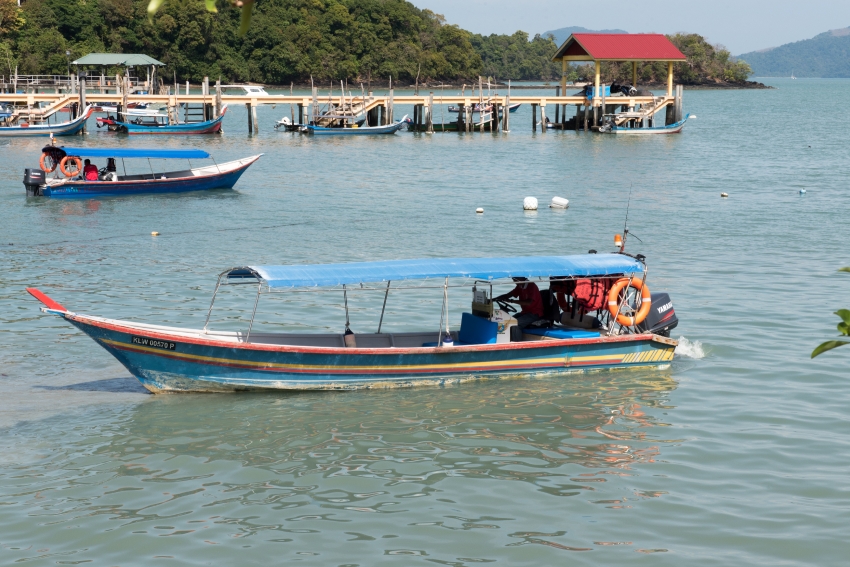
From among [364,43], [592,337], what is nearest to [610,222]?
[592,337]

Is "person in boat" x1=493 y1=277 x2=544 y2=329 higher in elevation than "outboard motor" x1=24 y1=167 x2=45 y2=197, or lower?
lower

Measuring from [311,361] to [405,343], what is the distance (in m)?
1.85

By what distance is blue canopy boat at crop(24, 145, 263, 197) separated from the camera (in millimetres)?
31078

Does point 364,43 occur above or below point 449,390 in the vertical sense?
above

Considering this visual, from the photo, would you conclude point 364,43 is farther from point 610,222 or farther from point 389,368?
point 389,368

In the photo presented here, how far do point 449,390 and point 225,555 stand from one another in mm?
4971

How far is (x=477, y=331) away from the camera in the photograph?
13.6m

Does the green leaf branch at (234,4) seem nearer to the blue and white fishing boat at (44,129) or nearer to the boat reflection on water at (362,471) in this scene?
the boat reflection on water at (362,471)

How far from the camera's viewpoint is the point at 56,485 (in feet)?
33.6

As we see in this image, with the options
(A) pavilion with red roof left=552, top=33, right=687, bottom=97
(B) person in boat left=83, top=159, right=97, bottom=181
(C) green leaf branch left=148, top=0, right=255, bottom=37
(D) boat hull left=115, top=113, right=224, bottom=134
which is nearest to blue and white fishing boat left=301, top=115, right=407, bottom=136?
(D) boat hull left=115, top=113, right=224, bottom=134

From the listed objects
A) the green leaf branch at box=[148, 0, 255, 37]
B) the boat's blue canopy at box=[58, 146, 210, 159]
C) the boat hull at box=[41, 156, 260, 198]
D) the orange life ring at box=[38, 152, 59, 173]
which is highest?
the green leaf branch at box=[148, 0, 255, 37]

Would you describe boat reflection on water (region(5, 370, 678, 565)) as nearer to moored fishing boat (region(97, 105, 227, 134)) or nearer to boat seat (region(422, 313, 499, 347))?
boat seat (region(422, 313, 499, 347))

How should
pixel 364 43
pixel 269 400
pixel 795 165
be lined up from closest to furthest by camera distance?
pixel 269 400, pixel 795 165, pixel 364 43

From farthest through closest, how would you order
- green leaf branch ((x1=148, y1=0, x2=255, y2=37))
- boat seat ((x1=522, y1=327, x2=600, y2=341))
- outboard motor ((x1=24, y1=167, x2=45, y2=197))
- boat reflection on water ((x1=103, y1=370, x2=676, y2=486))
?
outboard motor ((x1=24, y1=167, x2=45, y2=197)) → boat seat ((x1=522, y1=327, x2=600, y2=341)) → boat reflection on water ((x1=103, y1=370, x2=676, y2=486)) → green leaf branch ((x1=148, y1=0, x2=255, y2=37))
